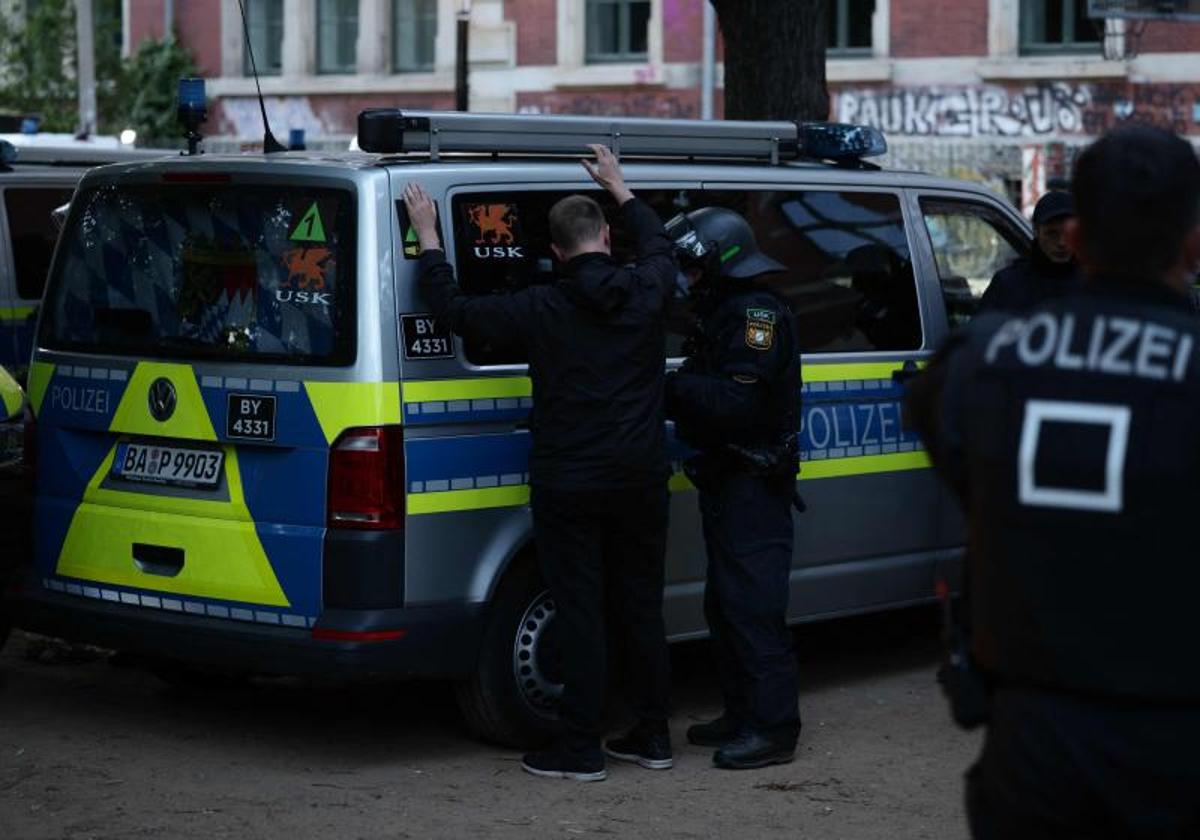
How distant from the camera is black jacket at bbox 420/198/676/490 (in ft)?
21.1

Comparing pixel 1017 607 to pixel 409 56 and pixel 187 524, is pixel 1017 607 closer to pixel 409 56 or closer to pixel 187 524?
pixel 187 524

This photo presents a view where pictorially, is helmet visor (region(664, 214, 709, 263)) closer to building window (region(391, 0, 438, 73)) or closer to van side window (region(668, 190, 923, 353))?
van side window (region(668, 190, 923, 353))

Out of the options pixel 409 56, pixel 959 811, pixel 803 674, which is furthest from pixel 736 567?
pixel 409 56

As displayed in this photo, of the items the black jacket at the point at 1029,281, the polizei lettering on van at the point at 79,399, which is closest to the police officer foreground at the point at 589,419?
the polizei lettering on van at the point at 79,399

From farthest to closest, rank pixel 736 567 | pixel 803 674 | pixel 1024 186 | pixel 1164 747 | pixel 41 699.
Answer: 1. pixel 1024 186
2. pixel 803 674
3. pixel 41 699
4. pixel 736 567
5. pixel 1164 747

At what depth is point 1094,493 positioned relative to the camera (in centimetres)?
305

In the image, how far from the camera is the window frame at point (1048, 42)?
81.1ft

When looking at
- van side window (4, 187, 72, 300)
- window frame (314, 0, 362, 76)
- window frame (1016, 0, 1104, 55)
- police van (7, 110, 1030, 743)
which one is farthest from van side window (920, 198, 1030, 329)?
window frame (314, 0, 362, 76)

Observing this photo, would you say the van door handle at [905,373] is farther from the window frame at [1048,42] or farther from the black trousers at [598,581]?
the window frame at [1048,42]

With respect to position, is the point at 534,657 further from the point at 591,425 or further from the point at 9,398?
the point at 9,398

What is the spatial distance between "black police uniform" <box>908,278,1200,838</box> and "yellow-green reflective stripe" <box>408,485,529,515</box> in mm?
3424

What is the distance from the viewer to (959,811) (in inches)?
256

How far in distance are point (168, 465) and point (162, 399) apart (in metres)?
0.20

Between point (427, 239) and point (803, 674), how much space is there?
9.22 ft
